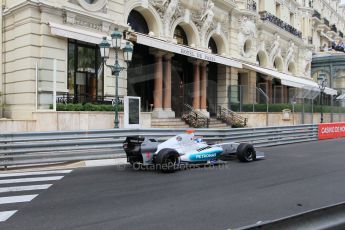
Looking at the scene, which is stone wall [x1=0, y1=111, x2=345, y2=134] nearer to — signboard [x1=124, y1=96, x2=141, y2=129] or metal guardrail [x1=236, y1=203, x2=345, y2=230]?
signboard [x1=124, y1=96, x2=141, y2=129]

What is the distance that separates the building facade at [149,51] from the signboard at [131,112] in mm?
3082

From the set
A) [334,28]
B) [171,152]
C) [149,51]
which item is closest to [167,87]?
[149,51]

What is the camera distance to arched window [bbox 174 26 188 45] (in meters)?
23.5

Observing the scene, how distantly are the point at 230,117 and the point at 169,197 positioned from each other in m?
18.8

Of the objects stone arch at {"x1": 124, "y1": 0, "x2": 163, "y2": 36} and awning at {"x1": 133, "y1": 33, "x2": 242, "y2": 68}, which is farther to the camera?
stone arch at {"x1": 124, "y1": 0, "x2": 163, "y2": 36}

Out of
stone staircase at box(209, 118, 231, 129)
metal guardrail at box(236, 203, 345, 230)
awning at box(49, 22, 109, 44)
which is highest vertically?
awning at box(49, 22, 109, 44)

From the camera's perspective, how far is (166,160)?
333 inches

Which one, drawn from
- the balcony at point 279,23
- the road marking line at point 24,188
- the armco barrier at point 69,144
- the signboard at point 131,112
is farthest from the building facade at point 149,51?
the road marking line at point 24,188

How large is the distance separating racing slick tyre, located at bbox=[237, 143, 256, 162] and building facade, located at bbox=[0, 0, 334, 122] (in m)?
8.20

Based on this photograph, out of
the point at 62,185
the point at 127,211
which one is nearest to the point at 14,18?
the point at 62,185

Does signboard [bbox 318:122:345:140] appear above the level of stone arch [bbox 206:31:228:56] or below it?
below

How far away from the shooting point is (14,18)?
51.6 ft

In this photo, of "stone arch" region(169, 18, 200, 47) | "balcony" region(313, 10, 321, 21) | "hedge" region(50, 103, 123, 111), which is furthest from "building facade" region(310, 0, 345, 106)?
→ "hedge" region(50, 103, 123, 111)

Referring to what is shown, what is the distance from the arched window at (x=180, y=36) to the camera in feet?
77.2
